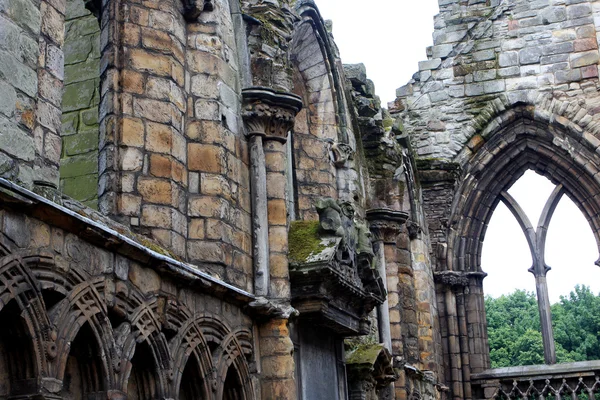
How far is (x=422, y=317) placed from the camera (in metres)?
13.7

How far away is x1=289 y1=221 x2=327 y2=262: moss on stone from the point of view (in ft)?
26.5

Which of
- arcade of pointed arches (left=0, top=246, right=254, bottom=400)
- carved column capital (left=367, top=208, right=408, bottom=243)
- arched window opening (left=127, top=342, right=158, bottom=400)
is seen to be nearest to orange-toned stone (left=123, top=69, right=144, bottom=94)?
arcade of pointed arches (left=0, top=246, right=254, bottom=400)

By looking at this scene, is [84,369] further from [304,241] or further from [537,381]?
[537,381]

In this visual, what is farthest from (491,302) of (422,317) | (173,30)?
(173,30)

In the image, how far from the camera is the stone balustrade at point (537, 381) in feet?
49.0

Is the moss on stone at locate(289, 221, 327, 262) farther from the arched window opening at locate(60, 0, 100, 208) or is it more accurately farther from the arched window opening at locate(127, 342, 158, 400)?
the arched window opening at locate(127, 342, 158, 400)

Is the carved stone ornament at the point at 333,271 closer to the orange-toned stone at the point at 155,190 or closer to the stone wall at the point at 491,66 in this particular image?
the orange-toned stone at the point at 155,190

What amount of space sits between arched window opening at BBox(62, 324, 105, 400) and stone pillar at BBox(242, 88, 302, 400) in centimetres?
209

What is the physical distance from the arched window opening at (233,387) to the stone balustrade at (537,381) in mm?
8569

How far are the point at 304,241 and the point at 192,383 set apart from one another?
191 cm

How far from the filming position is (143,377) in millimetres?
6152

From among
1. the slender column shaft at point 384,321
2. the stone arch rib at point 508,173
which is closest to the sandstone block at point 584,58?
the stone arch rib at point 508,173

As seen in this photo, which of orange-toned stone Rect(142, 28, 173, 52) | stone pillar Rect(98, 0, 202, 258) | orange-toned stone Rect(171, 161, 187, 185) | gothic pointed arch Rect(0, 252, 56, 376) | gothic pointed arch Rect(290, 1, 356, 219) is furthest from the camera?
gothic pointed arch Rect(290, 1, 356, 219)

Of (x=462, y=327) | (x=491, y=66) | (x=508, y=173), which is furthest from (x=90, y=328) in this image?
(x=491, y=66)
